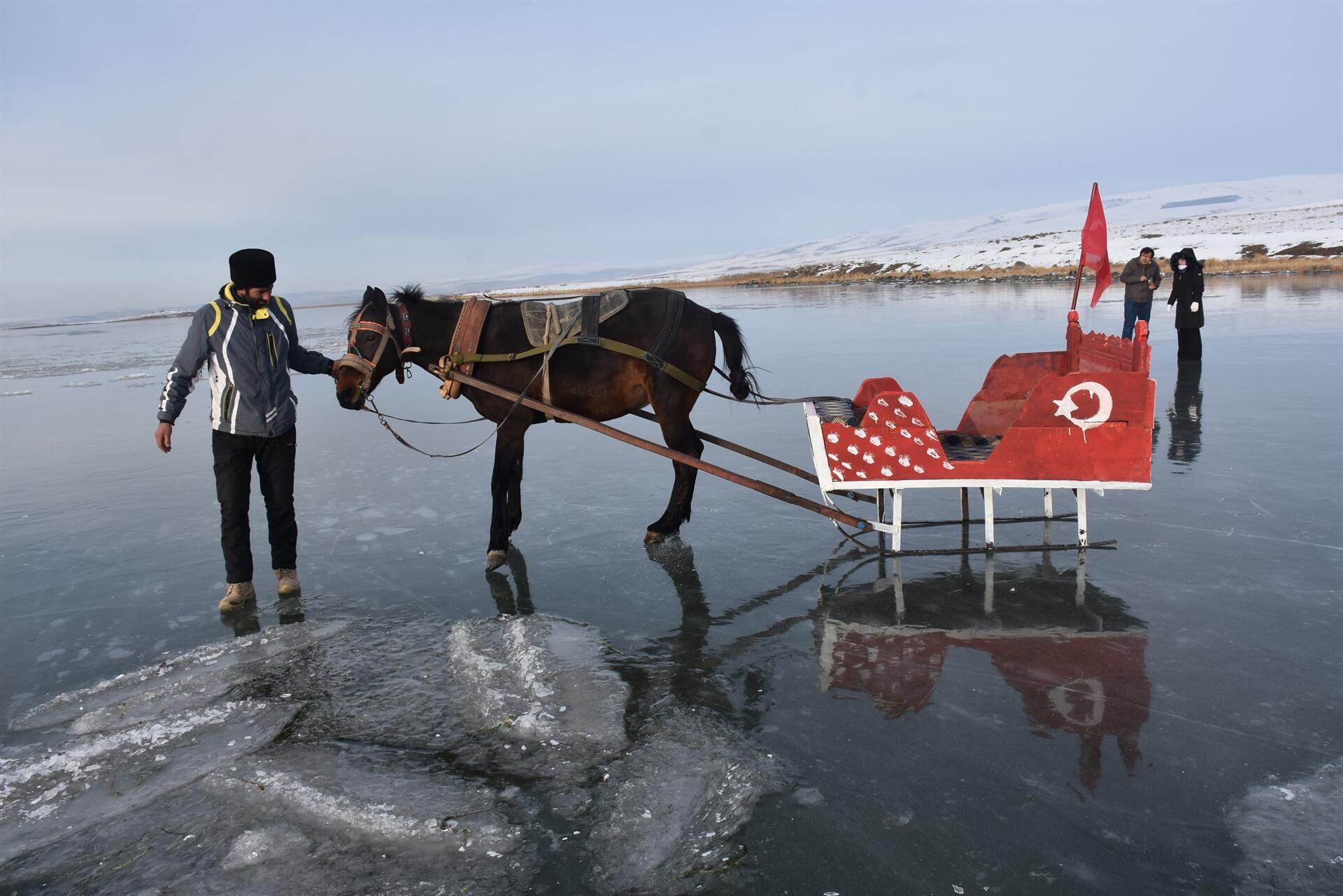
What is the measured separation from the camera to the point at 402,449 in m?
8.83

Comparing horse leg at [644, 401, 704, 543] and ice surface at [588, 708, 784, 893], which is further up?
horse leg at [644, 401, 704, 543]

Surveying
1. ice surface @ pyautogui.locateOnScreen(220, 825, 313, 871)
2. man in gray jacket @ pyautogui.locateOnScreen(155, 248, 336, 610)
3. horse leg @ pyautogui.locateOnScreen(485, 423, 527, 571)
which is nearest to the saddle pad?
horse leg @ pyautogui.locateOnScreen(485, 423, 527, 571)

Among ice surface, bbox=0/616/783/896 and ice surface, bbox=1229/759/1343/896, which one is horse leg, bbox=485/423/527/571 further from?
ice surface, bbox=1229/759/1343/896

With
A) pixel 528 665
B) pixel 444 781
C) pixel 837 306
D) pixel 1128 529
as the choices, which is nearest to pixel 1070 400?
pixel 1128 529

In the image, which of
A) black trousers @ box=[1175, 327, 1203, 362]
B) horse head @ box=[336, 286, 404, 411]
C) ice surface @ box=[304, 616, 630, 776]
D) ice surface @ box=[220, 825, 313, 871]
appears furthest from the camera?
black trousers @ box=[1175, 327, 1203, 362]

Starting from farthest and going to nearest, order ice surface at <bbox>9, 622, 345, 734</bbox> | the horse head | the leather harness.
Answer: the leather harness < the horse head < ice surface at <bbox>9, 622, 345, 734</bbox>

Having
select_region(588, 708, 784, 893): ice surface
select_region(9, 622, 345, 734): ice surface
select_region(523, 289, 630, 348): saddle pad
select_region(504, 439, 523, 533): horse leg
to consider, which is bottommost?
select_region(588, 708, 784, 893): ice surface

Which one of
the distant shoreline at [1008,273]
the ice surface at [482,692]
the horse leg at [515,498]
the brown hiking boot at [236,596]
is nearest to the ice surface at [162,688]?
the ice surface at [482,692]

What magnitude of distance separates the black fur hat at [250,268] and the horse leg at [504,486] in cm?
157

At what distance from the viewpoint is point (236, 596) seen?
4.66 metres

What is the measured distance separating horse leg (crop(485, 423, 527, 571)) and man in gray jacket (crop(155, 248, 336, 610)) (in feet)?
3.72

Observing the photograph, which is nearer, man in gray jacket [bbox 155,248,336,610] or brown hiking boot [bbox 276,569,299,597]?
man in gray jacket [bbox 155,248,336,610]

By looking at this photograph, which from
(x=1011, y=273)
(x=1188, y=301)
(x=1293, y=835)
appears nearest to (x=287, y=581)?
(x=1293, y=835)

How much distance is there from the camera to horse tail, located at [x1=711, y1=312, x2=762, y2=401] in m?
5.75
